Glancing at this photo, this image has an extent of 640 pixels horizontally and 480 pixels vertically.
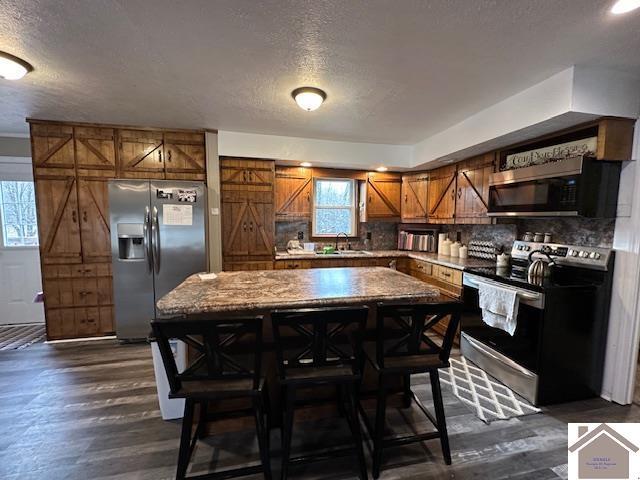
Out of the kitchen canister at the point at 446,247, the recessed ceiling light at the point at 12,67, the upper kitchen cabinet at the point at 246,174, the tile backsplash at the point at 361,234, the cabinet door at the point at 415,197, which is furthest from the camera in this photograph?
the tile backsplash at the point at 361,234

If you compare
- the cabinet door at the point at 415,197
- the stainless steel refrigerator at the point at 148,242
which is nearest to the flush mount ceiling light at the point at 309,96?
the stainless steel refrigerator at the point at 148,242

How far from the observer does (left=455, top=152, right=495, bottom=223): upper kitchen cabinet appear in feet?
11.3

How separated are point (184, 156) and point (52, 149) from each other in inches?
56.0

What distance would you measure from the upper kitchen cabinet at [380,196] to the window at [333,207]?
0.20 meters

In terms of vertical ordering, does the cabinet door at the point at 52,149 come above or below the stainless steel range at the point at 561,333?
above

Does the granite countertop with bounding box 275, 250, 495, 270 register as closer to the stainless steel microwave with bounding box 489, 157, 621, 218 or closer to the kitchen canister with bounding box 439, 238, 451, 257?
the kitchen canister with bounding box 439, 238, 451, 257

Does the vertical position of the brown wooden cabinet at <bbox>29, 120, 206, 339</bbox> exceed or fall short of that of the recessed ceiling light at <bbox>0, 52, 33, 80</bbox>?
it falls short

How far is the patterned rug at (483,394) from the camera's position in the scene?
2.27 metres

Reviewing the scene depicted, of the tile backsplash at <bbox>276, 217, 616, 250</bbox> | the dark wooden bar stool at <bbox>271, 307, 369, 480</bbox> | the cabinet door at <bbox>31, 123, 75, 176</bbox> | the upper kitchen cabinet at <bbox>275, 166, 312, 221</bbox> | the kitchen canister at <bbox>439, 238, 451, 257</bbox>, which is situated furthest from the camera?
the upper kitchen cabinet at <bbox>275, 166, 312, 221</bbox>

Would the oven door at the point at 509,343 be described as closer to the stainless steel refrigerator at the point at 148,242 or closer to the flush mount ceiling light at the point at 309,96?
the flush mount ceiling light at the point at 309,96

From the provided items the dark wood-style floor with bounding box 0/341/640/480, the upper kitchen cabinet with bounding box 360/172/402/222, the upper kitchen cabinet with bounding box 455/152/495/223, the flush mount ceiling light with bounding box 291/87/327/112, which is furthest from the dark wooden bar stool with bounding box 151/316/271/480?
the upper kitchen cabinet with bounding box 360/172/402/222

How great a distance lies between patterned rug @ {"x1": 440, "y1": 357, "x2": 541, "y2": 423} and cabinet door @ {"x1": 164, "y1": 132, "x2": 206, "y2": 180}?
144 inches

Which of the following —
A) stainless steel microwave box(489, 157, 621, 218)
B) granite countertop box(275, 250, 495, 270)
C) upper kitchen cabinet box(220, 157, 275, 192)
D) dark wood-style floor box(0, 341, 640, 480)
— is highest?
upper kitchen cabinet box(220, 157, 275, 192)

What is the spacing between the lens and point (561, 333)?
234 cm
